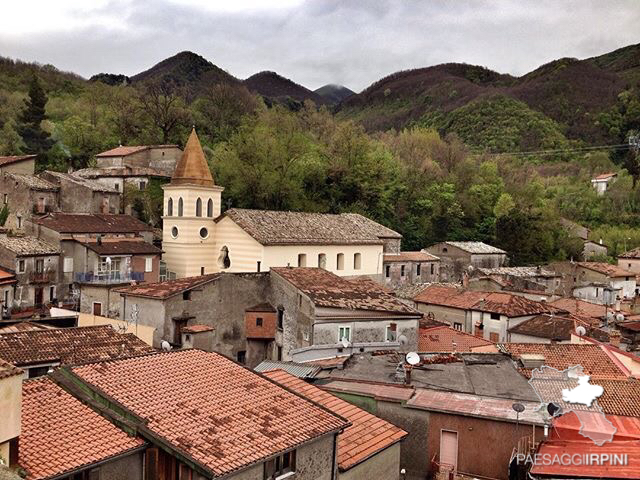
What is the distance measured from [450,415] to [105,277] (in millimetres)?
27186

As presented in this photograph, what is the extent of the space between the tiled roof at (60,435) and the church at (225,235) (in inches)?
982

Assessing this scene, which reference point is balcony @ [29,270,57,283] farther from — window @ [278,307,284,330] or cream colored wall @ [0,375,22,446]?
cream colored wall @ [0,375,22,446]

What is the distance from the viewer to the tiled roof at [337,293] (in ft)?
88.6

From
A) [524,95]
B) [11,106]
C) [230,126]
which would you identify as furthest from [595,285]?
[524,95]

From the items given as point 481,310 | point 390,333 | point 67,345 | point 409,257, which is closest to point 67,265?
point 67,345

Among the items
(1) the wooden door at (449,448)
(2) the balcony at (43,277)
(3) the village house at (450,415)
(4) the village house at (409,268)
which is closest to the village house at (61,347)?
(3) the village house at (450,415)

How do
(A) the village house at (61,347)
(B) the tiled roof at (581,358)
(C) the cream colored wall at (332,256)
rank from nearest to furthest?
(A) the village house at (61,347), (B) the tiled roof at (581,358), (C) the cream colored wall at (332,256)

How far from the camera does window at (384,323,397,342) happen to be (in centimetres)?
2717

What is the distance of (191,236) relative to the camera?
37.6 meters

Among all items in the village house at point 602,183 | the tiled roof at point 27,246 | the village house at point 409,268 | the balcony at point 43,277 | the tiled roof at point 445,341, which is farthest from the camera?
the village house at point 602,183

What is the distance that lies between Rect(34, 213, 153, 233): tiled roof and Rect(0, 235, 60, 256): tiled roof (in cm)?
119

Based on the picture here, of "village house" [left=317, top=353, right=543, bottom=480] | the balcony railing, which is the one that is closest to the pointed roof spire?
the balcony railing

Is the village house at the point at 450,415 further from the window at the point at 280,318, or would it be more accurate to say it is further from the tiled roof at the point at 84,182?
the tiled roof at the point at 84,182

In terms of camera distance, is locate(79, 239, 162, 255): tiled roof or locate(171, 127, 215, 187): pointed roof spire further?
locate(171, 127, 215, 187): pointed roof spire
